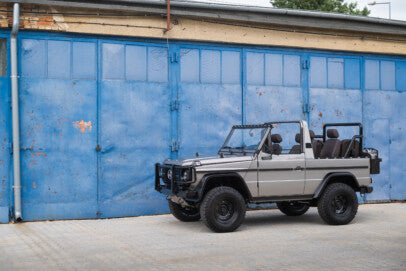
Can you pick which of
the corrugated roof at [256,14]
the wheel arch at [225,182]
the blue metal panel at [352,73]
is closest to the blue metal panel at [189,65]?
the corrugated roof at [256,14]

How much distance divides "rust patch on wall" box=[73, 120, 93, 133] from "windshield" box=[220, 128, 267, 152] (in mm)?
2703

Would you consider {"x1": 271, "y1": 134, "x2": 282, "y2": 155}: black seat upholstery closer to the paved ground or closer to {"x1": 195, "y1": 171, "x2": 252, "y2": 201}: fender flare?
{"x1": 195, "y1": 171, "x2": 252, "y2": 201}: fender flare

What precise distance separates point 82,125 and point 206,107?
2.70 metres

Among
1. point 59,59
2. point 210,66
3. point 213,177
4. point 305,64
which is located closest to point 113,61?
→ point 59,59

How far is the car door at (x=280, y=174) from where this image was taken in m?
9.05

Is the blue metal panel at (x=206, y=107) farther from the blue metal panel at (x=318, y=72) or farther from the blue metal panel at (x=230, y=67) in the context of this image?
the blue metal panel at (x=318, y=72)

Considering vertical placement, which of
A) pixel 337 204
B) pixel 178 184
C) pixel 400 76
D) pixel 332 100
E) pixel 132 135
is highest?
pixel 400 76

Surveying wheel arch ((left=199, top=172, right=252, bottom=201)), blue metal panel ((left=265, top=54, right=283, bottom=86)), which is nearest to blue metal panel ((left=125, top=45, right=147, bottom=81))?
blue metal panel ((left=265, top=54, right=283, bottom=86))

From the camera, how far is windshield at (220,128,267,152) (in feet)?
30.8

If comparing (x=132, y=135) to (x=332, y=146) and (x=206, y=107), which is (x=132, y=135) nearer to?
(x=206, y=107)

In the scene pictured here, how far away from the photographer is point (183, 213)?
9.92 meters

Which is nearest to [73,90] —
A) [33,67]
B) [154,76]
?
[33,67]

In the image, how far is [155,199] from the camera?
1093 centimetres

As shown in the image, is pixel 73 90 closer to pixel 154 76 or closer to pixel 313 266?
pixel 154 76
